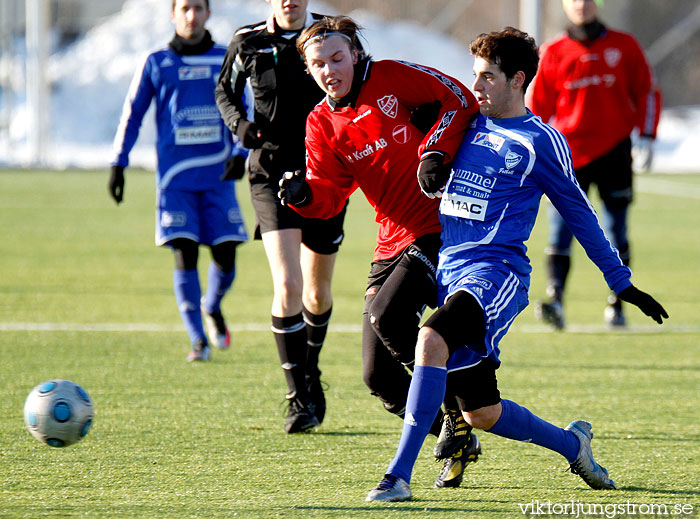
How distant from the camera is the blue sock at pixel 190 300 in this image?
22.9 feet

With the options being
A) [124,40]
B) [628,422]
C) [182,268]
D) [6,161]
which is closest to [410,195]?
[628,422]

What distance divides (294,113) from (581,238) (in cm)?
196

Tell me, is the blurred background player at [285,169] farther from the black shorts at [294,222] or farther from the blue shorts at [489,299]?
the blue shorts at [489,299]

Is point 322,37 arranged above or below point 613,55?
above

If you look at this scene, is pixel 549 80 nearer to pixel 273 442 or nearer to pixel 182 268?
pixel 182 268

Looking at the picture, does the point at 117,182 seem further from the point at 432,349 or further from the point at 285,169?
the point at 432,349

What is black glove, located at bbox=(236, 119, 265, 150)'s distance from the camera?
5.24 meters

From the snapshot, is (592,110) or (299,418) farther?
(592,110)

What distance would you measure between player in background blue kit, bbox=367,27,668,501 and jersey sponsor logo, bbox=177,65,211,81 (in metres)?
3.33

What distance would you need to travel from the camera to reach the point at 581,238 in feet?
12.9

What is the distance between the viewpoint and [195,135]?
7.12 metres

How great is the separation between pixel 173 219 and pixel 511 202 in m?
3.44

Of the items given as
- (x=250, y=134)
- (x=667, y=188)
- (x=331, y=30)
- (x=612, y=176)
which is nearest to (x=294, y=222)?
(x=250, y=134)

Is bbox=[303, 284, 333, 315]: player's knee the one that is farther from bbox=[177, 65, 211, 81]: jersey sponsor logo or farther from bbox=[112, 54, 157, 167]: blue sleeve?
bbox=[177, 65, 211, 81]: jersey sponsor logo
